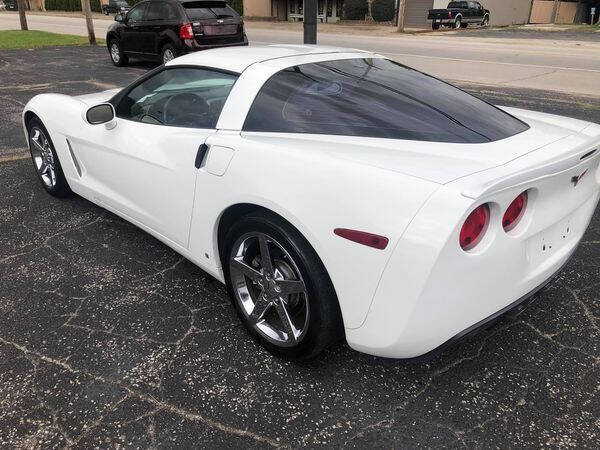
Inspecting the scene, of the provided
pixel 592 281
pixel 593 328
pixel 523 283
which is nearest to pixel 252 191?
pixel 523 283

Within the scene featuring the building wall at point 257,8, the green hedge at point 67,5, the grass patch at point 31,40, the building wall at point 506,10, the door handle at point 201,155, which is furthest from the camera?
the green hedge at point 67,5

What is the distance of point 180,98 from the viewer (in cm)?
323

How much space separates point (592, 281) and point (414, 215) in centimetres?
201

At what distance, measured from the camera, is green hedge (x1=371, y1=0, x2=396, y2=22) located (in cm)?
3459

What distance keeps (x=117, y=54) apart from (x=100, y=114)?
10612 millimetres

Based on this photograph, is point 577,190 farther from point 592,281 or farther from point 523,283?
point 592,281

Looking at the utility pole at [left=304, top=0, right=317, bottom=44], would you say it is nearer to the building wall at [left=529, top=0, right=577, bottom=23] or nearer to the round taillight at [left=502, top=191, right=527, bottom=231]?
the round taillight at [left=502, top=191, right=527, bottom=231]

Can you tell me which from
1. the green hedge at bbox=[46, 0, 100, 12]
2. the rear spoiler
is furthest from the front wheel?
the green hedge at bbox=[46, 0, 100, 12]

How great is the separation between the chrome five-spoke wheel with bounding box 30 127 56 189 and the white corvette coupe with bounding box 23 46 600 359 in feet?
3.79

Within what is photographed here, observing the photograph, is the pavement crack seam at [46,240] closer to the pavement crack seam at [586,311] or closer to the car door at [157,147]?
the car door at [157,147]

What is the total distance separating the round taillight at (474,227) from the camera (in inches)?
74.2

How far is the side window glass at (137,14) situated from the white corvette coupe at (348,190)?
999 centimetres

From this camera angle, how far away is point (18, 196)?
14.9 ft

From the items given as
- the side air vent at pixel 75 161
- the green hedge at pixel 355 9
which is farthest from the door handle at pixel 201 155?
the green hedge at pixel 355 9
